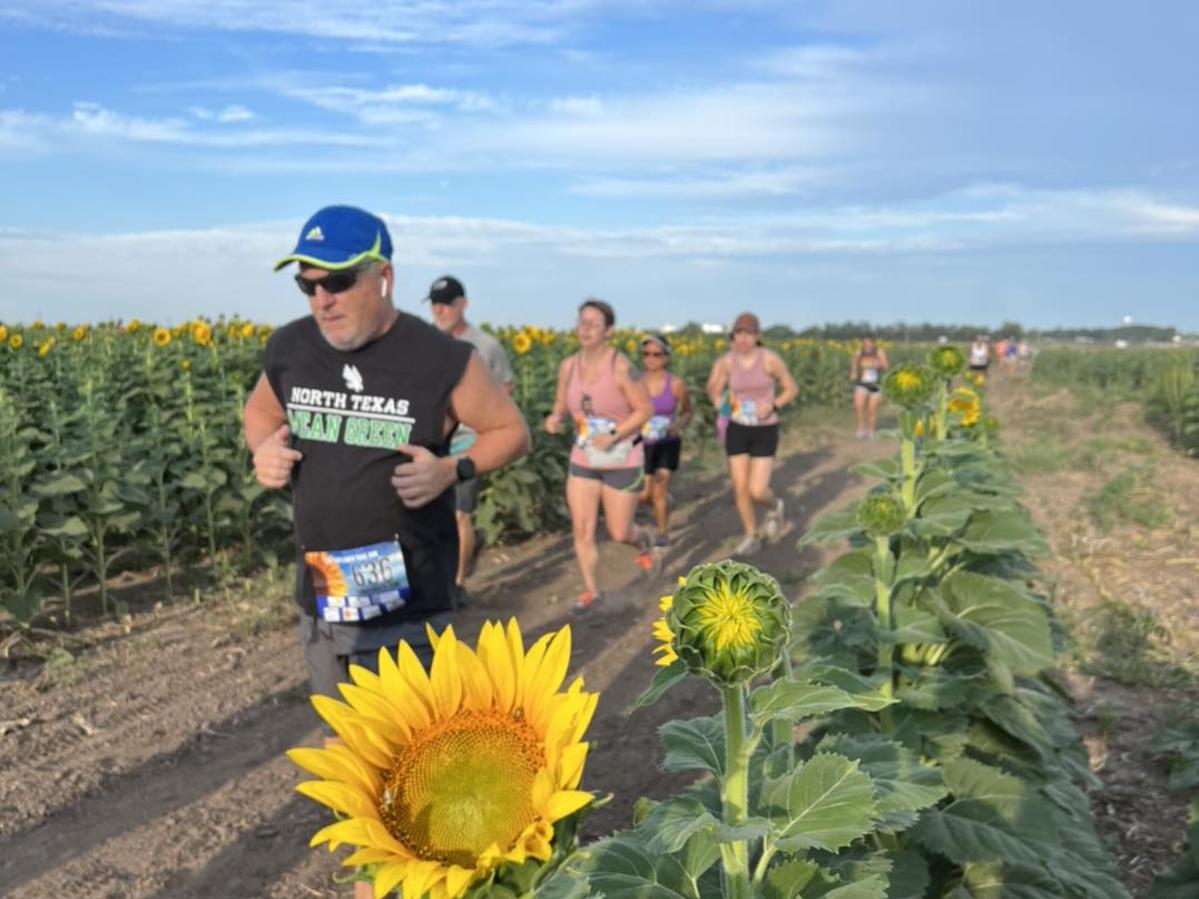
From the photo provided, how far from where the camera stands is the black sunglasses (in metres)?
2.94

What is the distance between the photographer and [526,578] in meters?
8.25

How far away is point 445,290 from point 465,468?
12.5ft

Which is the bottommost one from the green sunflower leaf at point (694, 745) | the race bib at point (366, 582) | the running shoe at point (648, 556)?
the running shoe at point (648, 556)

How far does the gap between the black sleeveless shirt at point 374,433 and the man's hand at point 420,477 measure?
73 millimetres

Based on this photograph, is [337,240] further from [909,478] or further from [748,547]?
[748,547]

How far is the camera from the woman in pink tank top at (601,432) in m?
6.75

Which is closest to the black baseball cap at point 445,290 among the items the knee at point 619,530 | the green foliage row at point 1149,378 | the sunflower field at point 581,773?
the knee at point 619,530

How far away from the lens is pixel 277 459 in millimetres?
3107

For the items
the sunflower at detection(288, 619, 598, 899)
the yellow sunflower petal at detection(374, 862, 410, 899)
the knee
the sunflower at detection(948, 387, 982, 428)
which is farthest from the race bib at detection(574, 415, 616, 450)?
the yellow sunflower petal at detection(374, 862, 410, 899)

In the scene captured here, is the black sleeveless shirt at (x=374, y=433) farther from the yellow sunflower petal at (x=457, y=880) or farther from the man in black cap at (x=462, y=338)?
the man in black cap at (x=462, y=338)

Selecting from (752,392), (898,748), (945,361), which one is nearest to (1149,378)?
(752,392)

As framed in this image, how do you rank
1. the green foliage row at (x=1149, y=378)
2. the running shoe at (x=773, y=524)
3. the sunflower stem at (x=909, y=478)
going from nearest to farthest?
the sunflower stem at (x=909, y=478)
the running shoe at (x=773, y=524)
the green foliage row at (x=1149, y=378)

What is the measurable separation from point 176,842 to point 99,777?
0.78 m

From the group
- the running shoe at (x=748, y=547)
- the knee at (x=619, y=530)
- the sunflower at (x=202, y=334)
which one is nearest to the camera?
the knee at (x=619, y=530)
